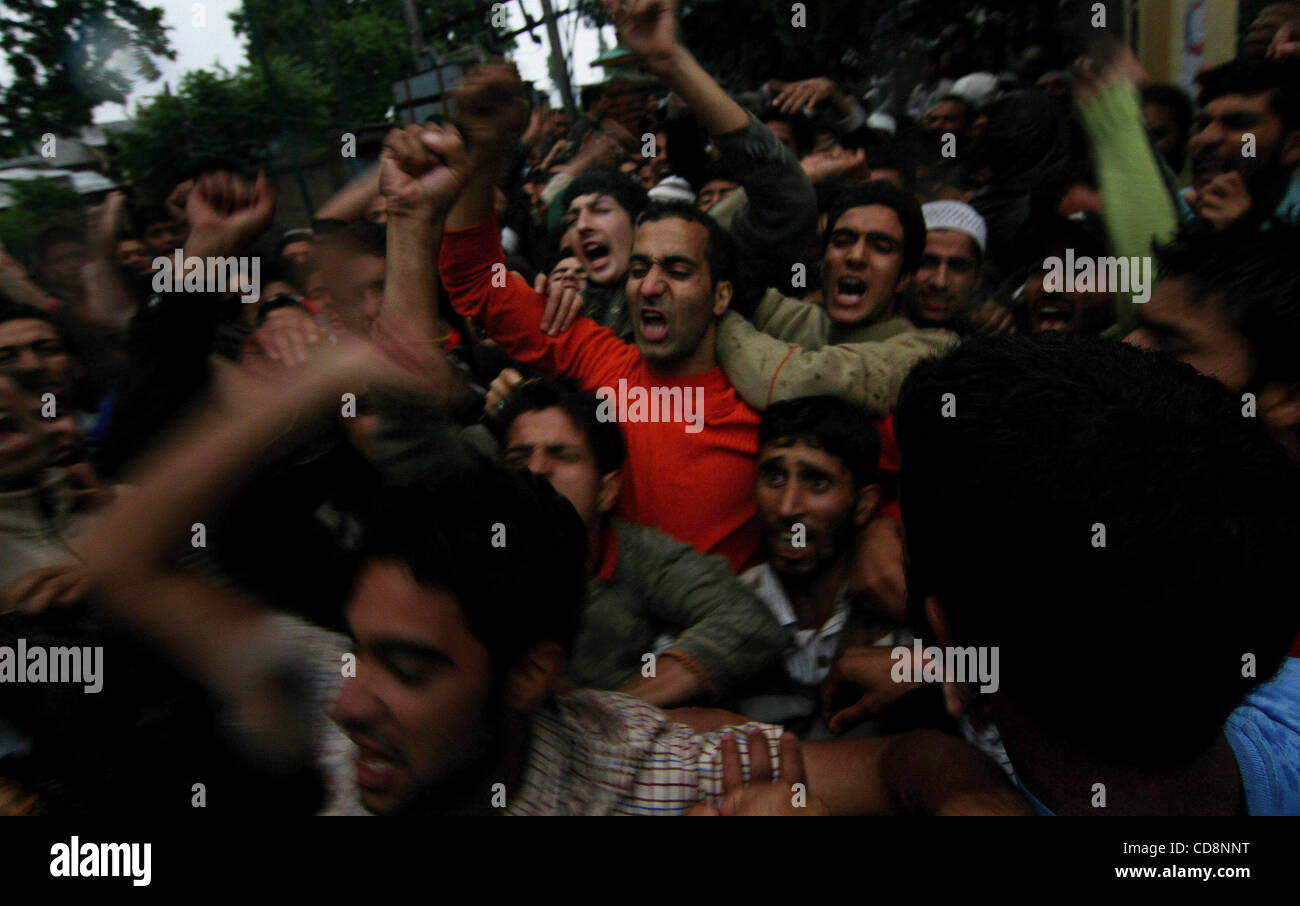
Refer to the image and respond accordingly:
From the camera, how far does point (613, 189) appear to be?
328cm

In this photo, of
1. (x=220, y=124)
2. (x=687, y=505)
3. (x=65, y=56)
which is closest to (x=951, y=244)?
(x=687, y=505)

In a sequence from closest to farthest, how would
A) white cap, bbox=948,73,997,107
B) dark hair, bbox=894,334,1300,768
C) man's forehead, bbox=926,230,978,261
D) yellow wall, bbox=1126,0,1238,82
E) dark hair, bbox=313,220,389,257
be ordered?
dark hair, bbox=894,334,1300,768, dark hair, bbox=313,220,389,257, man's forehead, bbox=926,230,978,261, yellow wall, bbox=1126,0,1238,82, white cap, bbox=948,73,997,107

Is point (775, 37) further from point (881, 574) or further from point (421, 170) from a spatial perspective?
point (881, 574)

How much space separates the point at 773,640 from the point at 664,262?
1050 mm

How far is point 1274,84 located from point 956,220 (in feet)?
3.11

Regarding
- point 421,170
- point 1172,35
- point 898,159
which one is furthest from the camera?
point 1172,35

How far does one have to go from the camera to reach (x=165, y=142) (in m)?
7.11

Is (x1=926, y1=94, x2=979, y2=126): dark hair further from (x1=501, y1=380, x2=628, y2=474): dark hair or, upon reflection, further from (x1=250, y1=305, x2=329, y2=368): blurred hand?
(x1=250, y1=305, x2=329, y2=368): blurred hand

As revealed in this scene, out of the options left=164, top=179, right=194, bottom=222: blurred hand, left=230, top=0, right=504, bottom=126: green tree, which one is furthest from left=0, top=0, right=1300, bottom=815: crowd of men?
left=230, top=0, right=504, bottom=126: green tree

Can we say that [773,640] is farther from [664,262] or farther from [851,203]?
[851,203]

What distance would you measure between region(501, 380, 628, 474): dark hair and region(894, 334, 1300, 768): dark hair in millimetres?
1087

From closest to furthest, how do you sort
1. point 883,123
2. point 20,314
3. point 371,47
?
point 20,314 → point 883,123 → point 371,47

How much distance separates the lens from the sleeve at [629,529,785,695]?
165cm
